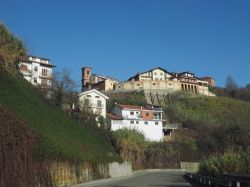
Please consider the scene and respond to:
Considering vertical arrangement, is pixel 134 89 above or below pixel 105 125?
above

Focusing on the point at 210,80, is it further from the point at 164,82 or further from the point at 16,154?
the point at 16,154

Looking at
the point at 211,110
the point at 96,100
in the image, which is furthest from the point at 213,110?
the point at 96,100

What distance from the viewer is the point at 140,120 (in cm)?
10331

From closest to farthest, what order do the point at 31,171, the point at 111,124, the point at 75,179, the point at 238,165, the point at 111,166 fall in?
the point at 31,171, the point at 238,165, the point at 75,179, the point at 111,166, the point at 111,124

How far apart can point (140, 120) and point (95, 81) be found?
69.5 meters

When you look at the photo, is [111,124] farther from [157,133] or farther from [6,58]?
[6,58]

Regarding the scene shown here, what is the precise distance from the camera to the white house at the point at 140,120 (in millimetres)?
101625

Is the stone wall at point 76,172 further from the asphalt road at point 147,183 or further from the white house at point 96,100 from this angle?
the white house at point 96,100

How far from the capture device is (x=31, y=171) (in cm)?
2338

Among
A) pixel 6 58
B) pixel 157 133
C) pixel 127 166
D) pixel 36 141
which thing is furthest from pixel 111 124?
pixel 36 141

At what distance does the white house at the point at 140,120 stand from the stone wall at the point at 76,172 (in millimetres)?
47532

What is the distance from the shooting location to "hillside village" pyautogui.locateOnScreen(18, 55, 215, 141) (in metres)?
93.3

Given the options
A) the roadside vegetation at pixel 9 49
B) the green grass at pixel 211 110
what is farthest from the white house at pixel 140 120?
the roadside vegetation at pixel 9 49

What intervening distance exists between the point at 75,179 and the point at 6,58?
14504 mm
